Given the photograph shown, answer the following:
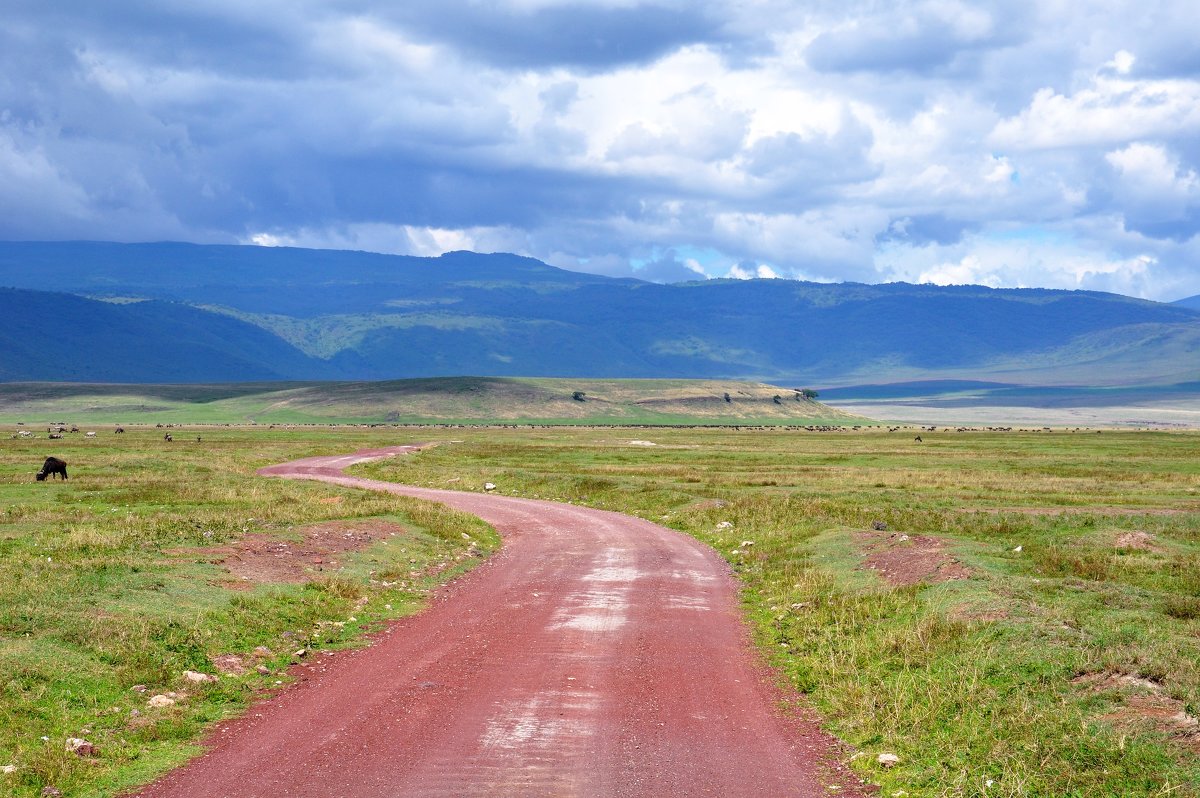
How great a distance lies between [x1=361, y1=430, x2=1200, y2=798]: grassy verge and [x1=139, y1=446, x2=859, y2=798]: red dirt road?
46.2 inches

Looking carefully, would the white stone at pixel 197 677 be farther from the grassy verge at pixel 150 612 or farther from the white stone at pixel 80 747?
the white stone at pixel 80 747

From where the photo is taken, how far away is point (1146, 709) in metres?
12.7

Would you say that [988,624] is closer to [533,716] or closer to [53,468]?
[533,716]

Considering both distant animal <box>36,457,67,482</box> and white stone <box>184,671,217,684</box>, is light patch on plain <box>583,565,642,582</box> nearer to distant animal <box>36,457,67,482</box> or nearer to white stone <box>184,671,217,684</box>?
white stone <box>184,671,217,684</box>

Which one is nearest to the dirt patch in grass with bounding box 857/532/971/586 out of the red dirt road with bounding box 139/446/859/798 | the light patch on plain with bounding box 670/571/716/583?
the light patch on plain with bounding box 670/571/716/583

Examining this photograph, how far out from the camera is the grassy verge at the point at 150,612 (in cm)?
1291

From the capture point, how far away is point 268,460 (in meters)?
77.8

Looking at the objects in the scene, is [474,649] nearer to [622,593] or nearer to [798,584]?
[622,593]

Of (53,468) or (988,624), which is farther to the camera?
(53,468)

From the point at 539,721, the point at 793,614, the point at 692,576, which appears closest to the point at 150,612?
the point at 539,721

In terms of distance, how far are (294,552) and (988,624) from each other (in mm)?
17302

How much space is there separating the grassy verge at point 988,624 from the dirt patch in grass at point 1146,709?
3 centimetres

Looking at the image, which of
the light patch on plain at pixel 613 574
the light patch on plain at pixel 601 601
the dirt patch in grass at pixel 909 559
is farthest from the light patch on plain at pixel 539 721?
the dirt patch in grass at pixel 909 559

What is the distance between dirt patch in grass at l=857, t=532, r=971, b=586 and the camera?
2352 centimetres
